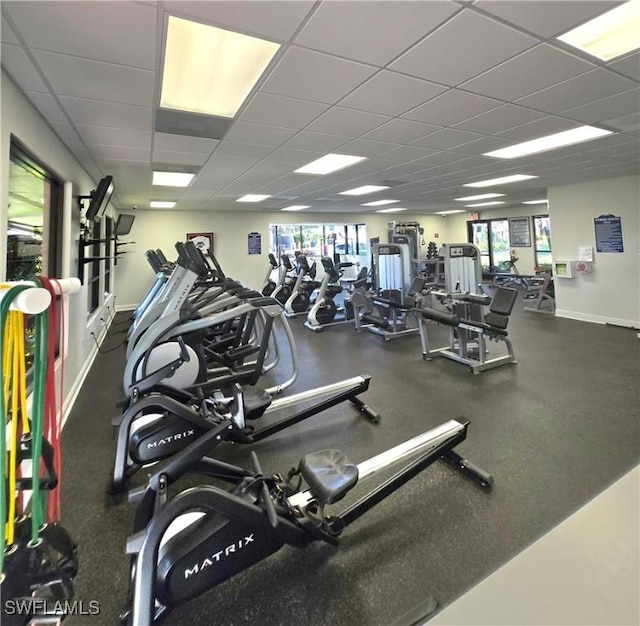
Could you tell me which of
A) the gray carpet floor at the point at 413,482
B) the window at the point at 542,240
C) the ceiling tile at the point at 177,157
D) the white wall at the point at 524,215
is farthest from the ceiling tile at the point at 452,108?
the window at the point at 542,240

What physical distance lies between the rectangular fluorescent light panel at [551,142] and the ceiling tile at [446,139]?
70 centimetres

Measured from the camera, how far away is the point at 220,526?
1209 millimetres

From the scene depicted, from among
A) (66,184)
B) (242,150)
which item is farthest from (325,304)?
(66,184)

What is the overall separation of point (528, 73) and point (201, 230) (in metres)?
7.81

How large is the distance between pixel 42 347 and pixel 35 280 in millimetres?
179

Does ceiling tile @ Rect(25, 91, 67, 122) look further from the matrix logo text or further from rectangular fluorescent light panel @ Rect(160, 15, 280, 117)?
the matrix logo text

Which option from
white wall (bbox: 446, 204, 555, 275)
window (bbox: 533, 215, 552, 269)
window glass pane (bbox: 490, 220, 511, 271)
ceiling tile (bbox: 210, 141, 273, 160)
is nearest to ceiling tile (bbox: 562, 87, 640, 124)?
ceiling tile (bbox: 210, 141, 273, 160)

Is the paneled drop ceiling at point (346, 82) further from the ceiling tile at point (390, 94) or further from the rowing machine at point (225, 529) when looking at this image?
the rowing machine at point (225, 529)

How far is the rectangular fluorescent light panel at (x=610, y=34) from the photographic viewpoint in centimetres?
167

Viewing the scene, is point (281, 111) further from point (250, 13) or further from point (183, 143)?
point (183, 143)

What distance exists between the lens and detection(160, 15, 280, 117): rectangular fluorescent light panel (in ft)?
5.75

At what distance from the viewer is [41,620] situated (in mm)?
794

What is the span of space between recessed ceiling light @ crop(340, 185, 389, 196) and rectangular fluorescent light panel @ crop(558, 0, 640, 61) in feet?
13.8

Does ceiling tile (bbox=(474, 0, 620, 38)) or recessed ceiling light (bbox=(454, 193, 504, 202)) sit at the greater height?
recessed ceiling light (bbox=(454, 193, 504, 202))
